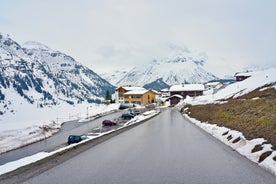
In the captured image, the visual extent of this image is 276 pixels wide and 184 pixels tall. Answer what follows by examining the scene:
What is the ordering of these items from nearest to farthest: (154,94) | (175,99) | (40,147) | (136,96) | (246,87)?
(40,147) < (246,87) < (175,99) < (136,96) < (154,94)

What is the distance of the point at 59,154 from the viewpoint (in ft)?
43.6

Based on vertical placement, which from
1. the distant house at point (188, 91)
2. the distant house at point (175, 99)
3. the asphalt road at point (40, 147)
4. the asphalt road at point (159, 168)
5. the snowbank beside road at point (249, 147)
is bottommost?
the asphalt road at point (40, 147)

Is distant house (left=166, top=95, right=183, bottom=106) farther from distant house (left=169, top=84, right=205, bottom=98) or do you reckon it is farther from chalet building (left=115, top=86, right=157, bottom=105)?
chalet building (left=115, top=86, right=157, bottom=105)

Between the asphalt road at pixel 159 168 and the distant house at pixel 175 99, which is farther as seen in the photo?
the distant house at pixel 175 99

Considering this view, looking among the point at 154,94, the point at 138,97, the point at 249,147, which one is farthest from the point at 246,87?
the point at 154,94

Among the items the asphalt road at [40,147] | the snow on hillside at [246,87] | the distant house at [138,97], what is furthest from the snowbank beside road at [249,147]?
the distant house at [138,97]

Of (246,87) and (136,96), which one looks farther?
(136,96)

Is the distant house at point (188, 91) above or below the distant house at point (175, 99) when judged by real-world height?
above

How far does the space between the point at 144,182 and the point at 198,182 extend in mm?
1805

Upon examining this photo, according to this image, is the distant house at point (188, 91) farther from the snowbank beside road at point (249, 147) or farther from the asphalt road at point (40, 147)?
the snowbank beside road at point (249, 147)

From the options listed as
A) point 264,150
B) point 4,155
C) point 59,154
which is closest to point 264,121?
point 264,150

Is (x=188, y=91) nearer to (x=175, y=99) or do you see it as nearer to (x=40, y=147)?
(x=175, y=99)

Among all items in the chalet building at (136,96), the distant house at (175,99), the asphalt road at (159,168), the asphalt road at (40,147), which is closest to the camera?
the asphalt road at (159,168)

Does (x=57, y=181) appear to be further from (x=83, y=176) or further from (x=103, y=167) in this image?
(x=103, y=167)
